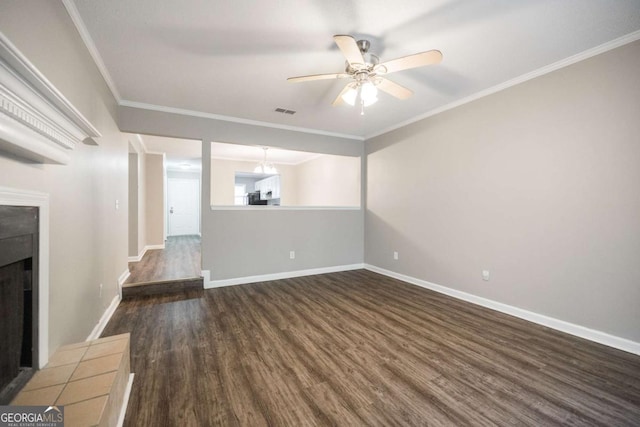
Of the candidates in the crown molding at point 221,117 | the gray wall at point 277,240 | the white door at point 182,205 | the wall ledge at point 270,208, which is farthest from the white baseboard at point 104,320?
the white door at point 182,205

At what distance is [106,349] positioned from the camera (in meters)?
1.51

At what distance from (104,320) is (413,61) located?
3.59 m

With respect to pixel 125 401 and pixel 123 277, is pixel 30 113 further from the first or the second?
pixel 123 277

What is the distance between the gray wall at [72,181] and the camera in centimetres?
126

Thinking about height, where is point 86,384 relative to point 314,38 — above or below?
below

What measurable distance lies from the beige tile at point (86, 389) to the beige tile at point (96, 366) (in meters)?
0.05

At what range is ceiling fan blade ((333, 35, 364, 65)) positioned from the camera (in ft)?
5.30

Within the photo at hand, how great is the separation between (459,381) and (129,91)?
13.7 ft

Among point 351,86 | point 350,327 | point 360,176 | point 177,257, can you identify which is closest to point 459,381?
point 350,327

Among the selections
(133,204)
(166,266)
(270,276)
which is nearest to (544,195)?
(270,276)

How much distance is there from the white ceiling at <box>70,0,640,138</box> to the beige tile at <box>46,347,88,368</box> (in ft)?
7.13

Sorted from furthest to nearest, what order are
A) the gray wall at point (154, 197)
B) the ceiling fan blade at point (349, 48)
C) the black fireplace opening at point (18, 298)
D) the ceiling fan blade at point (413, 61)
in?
1. the gray wall at point (154, 197)
2. the ceiling fan blade at point (413, 61)
3. the ceiling fan blade at point (349, 48)
4. the black fireplace opening at point (18, 298)

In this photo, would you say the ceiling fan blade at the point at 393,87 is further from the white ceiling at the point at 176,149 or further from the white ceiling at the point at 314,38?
the white ceiling at the point at 176,149

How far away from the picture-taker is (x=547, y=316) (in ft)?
8.24
